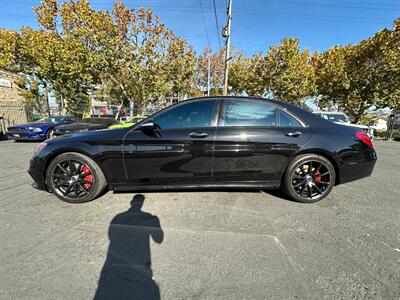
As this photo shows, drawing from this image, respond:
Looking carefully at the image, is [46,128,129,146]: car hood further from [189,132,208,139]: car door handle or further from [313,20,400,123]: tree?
[313,20,400,123]: tree

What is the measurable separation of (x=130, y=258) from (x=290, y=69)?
21.2m

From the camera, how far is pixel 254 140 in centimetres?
283

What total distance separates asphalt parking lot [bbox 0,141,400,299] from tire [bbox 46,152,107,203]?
0.54 ft

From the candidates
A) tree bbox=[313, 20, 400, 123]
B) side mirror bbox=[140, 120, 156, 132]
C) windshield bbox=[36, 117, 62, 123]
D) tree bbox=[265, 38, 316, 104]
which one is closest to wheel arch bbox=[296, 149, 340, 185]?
side mirror bbox=[140, 120, 156, 132]

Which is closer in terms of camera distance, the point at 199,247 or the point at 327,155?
the point at 199,247

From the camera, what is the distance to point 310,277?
1.70 m

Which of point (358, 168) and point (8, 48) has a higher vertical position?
point (8, 48)

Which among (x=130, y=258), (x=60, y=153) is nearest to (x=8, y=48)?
(x=60, y=153)

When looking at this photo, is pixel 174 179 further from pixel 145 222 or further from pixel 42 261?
pixel 42 261

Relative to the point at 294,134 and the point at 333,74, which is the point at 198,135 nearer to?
the point at 294,134

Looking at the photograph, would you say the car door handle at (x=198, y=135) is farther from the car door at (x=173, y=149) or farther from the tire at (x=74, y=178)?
the tire at (x=74, y=178)

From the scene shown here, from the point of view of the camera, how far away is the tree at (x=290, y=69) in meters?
18.5

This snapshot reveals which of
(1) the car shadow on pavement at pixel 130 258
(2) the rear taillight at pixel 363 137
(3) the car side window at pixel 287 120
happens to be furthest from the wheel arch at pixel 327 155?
(1) the car shadow on pavement at pixel 130 258

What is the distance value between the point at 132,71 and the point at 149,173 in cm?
1401
